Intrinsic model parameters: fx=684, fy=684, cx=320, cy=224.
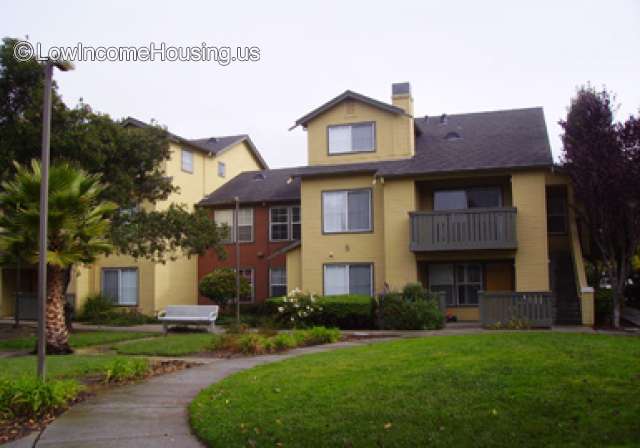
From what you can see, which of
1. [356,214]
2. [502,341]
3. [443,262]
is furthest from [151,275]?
[502,341]

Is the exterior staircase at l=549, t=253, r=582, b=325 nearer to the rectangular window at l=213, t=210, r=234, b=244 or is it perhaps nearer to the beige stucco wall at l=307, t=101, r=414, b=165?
the beige stucco wall at l=307, t=101, r=414, b=165

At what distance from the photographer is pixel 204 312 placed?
881 inches

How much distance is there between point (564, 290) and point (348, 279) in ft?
26.6

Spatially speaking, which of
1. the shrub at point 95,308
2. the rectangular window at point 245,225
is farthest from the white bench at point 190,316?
the rectangular window at point 245,225

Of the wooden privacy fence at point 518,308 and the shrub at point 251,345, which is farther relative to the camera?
the wooden privacy fence at point 518,308

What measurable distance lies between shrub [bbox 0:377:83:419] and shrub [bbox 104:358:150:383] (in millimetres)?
1854

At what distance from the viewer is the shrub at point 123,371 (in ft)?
38.4

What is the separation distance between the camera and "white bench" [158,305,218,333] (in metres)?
21.9

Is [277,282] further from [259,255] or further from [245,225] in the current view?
[245,225]

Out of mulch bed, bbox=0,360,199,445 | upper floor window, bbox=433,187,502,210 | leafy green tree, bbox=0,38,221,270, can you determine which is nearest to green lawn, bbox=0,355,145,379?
mulch bed, bbox=0,360,199,445

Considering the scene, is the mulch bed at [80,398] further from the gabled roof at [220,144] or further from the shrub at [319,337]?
the gabled roof at [220,144]

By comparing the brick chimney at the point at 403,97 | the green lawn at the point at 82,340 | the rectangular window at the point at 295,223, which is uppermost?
the brick chimney at the point at 403,97

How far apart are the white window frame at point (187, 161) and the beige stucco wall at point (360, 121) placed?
674 cm

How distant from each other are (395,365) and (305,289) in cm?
1664
